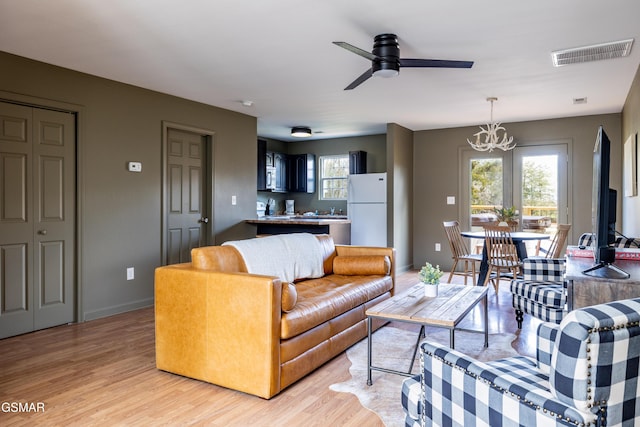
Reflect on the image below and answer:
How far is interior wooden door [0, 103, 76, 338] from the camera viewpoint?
12.0 ft

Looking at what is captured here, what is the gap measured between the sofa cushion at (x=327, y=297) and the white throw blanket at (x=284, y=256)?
0.12 metres

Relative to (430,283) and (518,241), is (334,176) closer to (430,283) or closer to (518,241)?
(518,241)

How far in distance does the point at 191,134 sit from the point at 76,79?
1479 millimetres

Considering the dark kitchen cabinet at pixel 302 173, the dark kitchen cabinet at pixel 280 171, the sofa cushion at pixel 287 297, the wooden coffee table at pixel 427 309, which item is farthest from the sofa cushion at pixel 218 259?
the dark kitchen cabinet at pixel 302 173

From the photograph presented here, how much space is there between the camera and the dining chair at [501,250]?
4.93 m

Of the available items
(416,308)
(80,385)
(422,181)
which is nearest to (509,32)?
(416,308)

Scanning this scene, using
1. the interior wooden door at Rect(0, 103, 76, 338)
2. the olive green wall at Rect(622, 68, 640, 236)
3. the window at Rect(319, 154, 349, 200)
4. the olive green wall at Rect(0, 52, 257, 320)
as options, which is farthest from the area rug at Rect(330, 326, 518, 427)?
the window at Rect(319, 154, 349, 200)

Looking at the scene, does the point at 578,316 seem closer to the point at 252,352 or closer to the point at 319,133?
the point at 252,352

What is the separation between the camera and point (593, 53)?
354cm

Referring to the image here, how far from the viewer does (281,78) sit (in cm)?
433

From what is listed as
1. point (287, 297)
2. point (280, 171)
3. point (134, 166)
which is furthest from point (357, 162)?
point (287, 297)

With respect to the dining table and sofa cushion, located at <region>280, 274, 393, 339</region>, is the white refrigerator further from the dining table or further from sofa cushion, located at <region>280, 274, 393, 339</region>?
sofa cushion, located at <region>280, 274, 393, 339</region>

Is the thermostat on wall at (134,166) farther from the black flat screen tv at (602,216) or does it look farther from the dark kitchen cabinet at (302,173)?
the dark kitchen cabinet at (302,173)

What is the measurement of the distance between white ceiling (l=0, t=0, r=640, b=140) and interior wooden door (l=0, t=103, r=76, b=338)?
0.64 m
